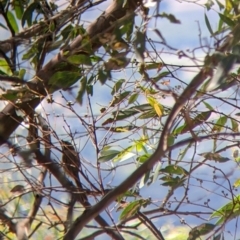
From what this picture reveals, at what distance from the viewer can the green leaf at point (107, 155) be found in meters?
1.19

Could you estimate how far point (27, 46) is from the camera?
1176mm

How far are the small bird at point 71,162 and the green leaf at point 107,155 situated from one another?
1.9 inches

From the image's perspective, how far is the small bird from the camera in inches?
47.1

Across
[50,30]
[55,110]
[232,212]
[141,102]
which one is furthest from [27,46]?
[232,212]

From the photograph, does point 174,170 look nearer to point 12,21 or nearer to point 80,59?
point 80,59

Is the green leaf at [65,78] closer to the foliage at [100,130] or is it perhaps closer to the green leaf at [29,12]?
the foliage at [100,130]

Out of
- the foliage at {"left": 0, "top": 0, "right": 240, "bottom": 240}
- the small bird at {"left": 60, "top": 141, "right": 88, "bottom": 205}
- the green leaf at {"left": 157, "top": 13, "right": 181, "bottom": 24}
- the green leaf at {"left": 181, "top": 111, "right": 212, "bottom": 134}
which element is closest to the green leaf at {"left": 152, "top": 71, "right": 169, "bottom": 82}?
the foliage at {"left": 0, "top": 0, "right": 240, "bottom": 240}

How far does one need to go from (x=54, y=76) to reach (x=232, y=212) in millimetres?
420

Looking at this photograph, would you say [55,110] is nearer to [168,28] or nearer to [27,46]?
[27,46]

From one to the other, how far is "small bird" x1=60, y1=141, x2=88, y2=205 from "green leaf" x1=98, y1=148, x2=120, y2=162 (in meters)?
0.05

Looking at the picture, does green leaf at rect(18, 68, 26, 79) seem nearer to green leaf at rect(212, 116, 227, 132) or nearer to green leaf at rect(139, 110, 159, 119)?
green leaf at rect(139, 110, 159, 119)

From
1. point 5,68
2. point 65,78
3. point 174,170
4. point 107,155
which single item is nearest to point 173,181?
point 174,170

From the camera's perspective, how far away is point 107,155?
121 centimetres

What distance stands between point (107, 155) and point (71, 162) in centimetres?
8
